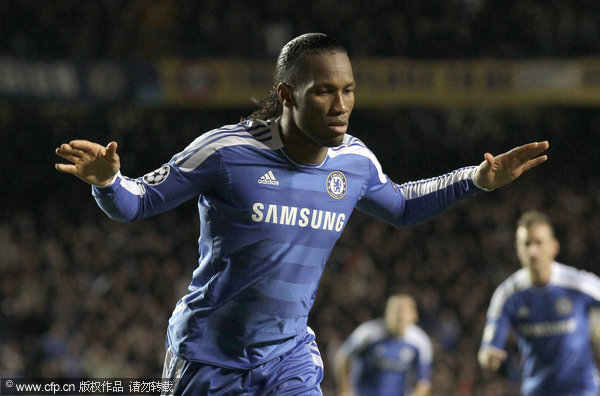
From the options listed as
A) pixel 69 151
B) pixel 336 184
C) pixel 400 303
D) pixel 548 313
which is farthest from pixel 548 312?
pixel 69 151

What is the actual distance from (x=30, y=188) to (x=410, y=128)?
721 cm

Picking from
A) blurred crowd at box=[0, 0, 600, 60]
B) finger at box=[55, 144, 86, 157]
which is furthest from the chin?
blurred crowd at box=[0, 0, 600, 60]

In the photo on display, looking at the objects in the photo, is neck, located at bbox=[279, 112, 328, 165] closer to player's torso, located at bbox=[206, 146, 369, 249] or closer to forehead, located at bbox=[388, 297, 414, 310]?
player's torso, located at bbox=[206, 146, 369, 249]

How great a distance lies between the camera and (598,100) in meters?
15.8

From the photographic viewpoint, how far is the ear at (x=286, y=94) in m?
3.58

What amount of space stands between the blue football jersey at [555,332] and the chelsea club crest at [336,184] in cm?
356

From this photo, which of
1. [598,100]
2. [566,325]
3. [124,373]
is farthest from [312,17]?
[566,325]

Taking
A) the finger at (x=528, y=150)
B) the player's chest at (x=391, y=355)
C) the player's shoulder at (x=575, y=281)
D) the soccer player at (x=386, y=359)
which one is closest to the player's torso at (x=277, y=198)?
the finger at (x=528, y=150)

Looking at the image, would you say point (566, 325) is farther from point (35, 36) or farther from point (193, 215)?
point (35, 36)

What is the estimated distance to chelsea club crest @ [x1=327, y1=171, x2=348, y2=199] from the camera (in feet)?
12.0

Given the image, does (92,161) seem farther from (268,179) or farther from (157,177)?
(268,179)

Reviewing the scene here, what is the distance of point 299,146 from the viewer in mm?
3605

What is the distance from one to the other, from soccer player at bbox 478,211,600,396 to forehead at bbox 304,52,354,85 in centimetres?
364

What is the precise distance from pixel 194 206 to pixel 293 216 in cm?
1246
